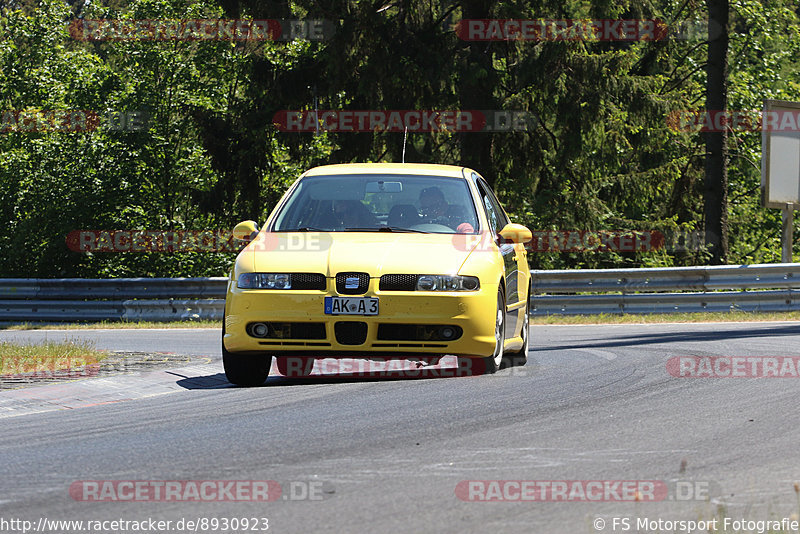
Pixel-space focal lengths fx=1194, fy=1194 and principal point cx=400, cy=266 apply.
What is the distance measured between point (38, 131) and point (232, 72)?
5.58 meters

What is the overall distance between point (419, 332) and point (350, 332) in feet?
1.62

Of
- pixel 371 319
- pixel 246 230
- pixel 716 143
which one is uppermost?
pixel 716 143

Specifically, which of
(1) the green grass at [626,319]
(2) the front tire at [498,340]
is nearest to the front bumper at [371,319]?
(2) the front tire at [498,340]

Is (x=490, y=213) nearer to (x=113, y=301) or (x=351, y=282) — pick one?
(x=351, y=282)

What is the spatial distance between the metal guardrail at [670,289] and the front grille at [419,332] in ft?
41.0

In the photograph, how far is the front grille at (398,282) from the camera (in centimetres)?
850

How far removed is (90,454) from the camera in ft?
19.6

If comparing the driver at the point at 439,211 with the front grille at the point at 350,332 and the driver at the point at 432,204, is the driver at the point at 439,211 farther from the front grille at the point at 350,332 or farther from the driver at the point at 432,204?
the front grille at the point at 350,332

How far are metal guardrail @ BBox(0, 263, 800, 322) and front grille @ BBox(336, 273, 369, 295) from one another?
12697 millimetres

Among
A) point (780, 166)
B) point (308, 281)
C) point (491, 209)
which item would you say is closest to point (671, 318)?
point (780, 166)

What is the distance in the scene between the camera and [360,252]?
345 inches

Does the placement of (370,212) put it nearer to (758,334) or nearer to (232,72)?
(758,334)

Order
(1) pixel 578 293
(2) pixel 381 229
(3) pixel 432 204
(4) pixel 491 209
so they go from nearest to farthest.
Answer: (2) pixel 381 229 < (3) pixel 432 204 < (4) pixel 491 209 < (1) pixel 578 293

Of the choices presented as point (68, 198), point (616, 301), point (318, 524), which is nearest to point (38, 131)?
point (68, 198)
